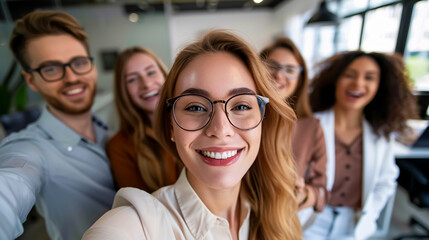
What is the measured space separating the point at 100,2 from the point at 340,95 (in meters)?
5.48

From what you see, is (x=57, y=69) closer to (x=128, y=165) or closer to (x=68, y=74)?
(x=68, y=74)

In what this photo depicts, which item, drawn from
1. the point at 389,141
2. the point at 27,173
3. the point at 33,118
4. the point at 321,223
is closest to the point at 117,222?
the point at 27,173

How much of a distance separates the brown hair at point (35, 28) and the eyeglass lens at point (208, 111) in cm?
83

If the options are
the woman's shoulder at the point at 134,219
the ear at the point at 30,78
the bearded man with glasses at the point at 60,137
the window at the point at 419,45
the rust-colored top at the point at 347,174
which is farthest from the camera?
the window at the point at 419,45

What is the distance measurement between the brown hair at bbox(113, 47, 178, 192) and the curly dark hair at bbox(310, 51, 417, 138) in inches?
53.6

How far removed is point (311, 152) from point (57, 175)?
150 centimetres

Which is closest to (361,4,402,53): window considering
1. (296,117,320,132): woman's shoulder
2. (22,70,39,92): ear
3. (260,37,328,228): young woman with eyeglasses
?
(260,37,328,228): young woman with eyeglasses

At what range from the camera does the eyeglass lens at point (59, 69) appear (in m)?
1.00

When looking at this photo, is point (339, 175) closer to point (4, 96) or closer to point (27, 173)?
point (27, 173)

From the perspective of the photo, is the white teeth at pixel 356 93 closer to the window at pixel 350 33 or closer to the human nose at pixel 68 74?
the human nose at pixel 68 74

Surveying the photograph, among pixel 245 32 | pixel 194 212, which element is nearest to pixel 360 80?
pixel 194 212

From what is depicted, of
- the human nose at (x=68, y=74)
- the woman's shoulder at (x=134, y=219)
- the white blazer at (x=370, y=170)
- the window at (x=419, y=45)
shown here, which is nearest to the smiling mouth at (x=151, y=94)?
the human nose at (x=68, y=74)

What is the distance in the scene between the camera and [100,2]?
470 centimetres

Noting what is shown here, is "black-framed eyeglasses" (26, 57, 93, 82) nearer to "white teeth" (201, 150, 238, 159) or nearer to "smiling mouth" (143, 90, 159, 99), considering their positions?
"smiling mouth" (143, 90, 159, 99)
